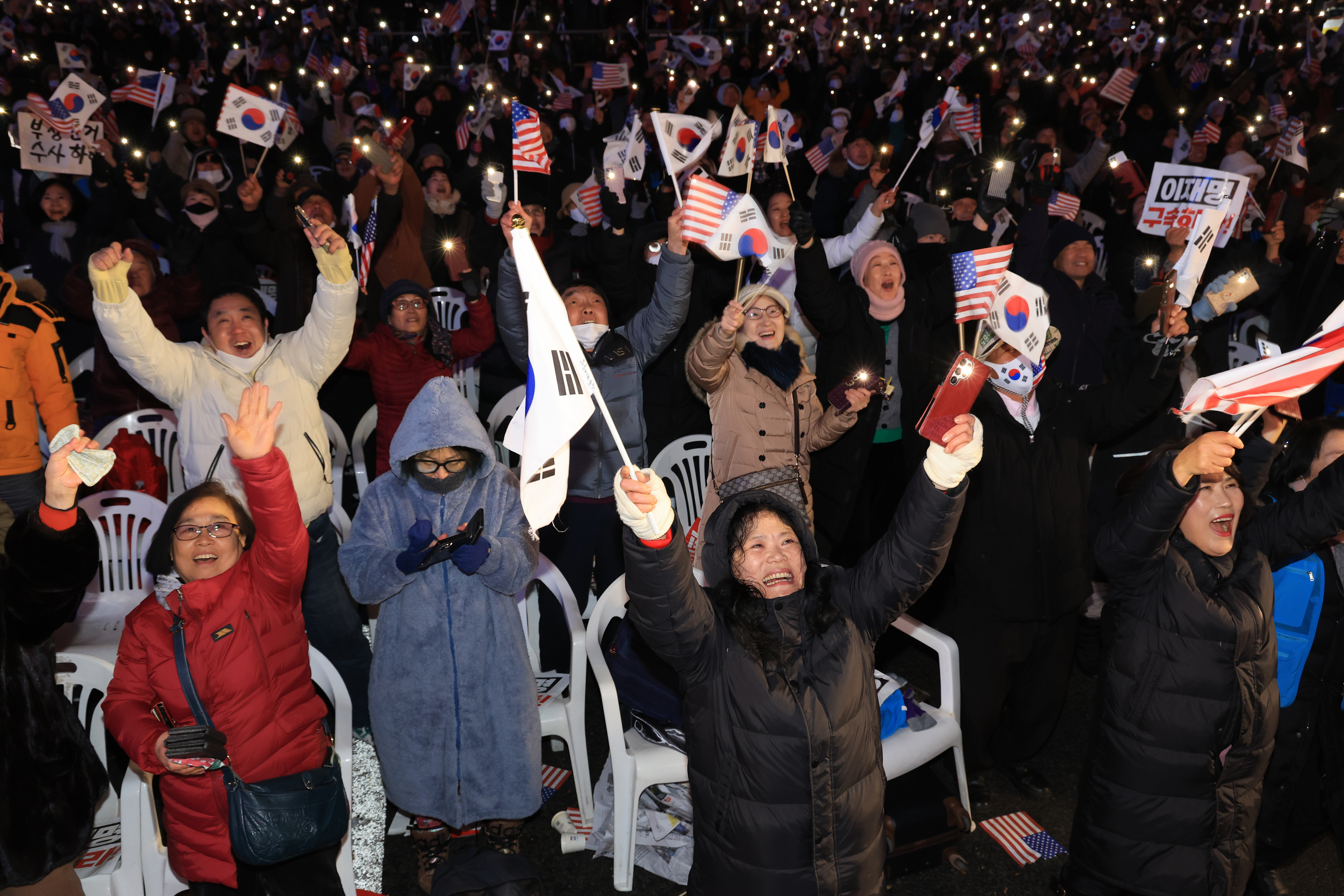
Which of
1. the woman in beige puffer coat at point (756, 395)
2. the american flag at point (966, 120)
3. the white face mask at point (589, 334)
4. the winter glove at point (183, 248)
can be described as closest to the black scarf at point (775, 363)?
the woman in beige puffer coat at point (756, 395)

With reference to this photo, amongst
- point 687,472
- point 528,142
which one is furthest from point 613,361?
point 528,142

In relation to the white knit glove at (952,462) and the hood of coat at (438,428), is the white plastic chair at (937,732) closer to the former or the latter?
the white knit glove at (952,462)

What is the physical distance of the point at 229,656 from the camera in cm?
294

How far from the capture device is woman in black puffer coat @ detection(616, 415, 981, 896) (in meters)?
2.48

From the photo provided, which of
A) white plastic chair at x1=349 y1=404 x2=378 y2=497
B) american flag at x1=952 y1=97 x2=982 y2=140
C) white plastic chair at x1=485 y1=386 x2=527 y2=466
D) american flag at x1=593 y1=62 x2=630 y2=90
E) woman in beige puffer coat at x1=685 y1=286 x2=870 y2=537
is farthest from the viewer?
american flag at x1=593 y1=62 x2=630 y2=90

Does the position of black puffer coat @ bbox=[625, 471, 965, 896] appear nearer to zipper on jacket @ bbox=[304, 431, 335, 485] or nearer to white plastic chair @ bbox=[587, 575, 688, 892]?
white plastic chair @ bbox=[587, 575, 688, 892]

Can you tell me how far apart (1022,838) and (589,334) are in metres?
3.14

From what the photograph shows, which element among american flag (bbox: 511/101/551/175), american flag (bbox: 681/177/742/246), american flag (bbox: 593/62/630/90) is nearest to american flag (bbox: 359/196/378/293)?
american flag (bbox: 511/101/551/175)

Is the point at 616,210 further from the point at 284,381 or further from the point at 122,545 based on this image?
the point at 122,545

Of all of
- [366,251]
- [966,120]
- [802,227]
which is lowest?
[366,251]

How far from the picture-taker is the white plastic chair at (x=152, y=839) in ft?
9.50

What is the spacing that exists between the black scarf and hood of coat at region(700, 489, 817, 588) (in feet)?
4.89

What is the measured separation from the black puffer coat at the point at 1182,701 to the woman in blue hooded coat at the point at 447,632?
212 centimetres

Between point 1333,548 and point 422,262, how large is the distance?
5.94 metres
